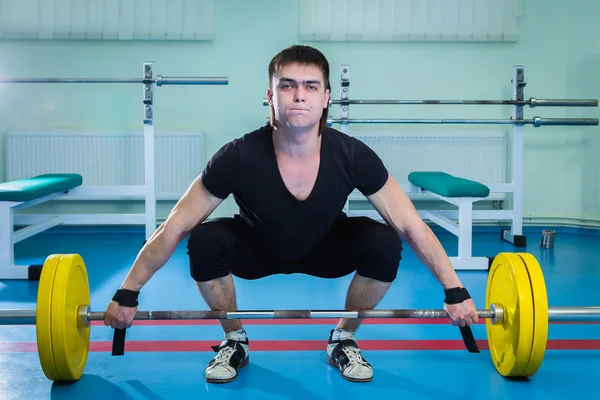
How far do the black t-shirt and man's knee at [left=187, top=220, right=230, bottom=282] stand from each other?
0.40 ft

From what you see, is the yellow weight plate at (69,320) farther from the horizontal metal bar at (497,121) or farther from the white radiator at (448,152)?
the white radiator at (448,152)

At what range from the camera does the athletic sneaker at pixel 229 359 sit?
6.29 ft

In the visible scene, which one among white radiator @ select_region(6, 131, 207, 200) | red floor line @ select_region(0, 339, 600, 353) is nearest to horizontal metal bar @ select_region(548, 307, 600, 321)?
red floor line @ select_region(0, 339, 600, 353)

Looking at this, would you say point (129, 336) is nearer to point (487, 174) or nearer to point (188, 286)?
point (188, 286)

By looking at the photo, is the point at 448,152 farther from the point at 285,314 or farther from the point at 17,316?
the point at 17,316

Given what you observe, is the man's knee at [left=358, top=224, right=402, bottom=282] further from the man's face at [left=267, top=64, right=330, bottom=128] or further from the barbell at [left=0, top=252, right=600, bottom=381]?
the man's face at [left=267, top=64, right=330, bottom=128]

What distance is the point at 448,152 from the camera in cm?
493

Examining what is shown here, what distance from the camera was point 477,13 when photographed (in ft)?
15.8

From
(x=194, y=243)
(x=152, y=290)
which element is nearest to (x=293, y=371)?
(x=194, y=243)

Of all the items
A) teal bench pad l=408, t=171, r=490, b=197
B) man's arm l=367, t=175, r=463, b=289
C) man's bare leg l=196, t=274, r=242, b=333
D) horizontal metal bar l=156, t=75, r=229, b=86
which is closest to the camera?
man's arm l=367, t=175, r=463, b=289

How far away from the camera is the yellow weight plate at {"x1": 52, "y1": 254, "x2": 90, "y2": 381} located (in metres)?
1.75

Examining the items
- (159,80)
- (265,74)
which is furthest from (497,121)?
(159,80)

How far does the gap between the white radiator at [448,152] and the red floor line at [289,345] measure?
9.02 ft

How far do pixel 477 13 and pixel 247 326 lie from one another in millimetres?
3387
